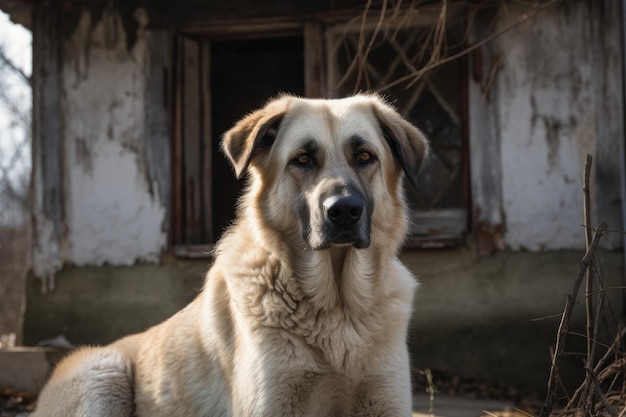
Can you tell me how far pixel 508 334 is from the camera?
687cm

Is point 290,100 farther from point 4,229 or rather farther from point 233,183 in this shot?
point 4,229

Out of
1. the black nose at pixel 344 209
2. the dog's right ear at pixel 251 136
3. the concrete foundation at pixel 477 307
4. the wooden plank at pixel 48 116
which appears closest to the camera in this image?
the black nose at pixel 344 209

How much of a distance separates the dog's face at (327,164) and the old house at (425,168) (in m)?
3.09

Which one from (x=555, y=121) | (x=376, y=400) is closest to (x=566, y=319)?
(x=376, y=400)

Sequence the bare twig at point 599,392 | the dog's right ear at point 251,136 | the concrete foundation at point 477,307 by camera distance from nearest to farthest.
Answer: the bare twig at point 599,392
the dog's right ear at point 251,136
the concrete foundation at point 477,307

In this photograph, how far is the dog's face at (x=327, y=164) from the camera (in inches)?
133

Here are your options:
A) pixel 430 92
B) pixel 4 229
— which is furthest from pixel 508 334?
pixel 4 229

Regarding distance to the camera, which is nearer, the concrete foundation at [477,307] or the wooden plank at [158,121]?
the concrete foundation at [477,307]

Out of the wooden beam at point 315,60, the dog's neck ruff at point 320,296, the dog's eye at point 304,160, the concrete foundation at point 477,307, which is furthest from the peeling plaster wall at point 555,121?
the dog's eye at point 304,160

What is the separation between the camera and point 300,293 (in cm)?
349

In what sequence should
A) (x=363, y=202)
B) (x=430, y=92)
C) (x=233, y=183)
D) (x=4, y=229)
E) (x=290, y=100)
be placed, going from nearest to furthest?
(x=363, y=202), (x=290, y=100), (x=430, y=92), (x=233, y=183), (x=4, y=229)

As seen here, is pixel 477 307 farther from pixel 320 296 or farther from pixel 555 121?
pixel 320 296

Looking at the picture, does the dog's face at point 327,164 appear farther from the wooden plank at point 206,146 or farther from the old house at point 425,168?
the wooden plank at point 206,146

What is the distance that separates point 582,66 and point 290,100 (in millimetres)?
3890
